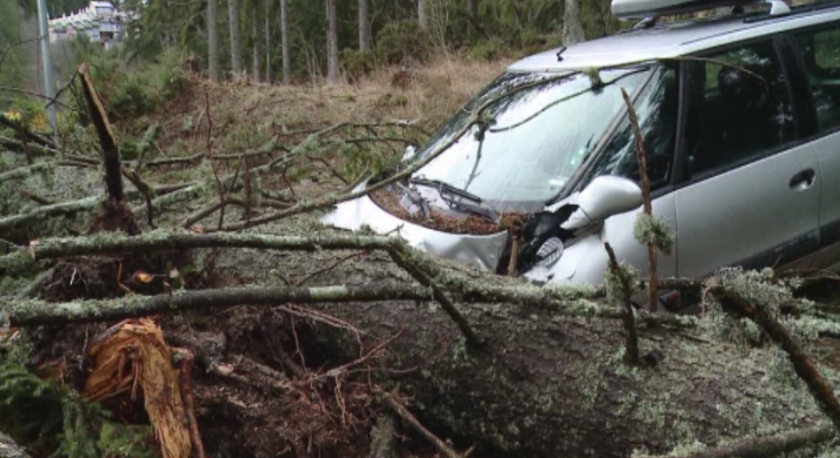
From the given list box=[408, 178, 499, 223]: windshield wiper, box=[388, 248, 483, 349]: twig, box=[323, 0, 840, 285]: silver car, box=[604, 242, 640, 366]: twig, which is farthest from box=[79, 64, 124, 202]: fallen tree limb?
box=[408, 178, 499, 223]: windshield wiper

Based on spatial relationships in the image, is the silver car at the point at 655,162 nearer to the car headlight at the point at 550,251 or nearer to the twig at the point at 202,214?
the car headlight at the point at 550,251

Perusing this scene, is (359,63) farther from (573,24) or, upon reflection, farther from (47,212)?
(47,212)

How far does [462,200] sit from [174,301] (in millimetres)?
1926

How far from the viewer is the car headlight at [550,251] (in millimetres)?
3381

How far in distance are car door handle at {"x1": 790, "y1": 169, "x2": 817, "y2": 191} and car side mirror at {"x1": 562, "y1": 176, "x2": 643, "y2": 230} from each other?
1.20 meters

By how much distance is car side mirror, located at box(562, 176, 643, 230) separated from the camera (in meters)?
3.34

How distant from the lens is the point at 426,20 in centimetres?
1939

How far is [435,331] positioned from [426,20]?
17.8 m

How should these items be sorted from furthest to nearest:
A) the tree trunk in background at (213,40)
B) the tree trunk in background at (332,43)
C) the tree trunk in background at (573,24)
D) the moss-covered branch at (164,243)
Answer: the tree trunk in background at (332,43), the tree trunk in background at (213,40), the tree trunk in background at (573,24), the moss-covered branch at (164,243)

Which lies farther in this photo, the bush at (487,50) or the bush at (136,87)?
the bush at (487,50)

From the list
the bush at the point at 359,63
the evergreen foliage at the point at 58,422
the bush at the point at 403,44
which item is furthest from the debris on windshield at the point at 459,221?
the bush at the point at 359,63

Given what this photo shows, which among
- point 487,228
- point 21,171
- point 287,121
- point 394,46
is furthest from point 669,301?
point 394,46

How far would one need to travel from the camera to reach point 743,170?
3809mm

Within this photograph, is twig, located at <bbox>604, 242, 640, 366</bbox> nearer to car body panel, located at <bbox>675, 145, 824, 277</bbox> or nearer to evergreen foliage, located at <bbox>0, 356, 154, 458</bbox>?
car body panel, located at <bbox>675, 145, 824, 277</bbox>
